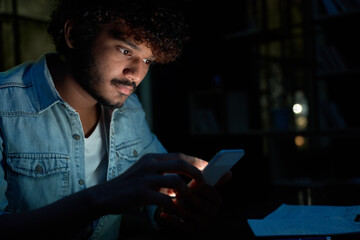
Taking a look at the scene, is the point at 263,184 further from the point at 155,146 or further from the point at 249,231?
the point at 249,231

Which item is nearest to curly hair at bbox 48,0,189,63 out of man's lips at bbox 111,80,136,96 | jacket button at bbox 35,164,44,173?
man's lips at bbox 111,80,136,96

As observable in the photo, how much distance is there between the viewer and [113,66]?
4.10ft

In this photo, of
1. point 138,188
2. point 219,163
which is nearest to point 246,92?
point 219,163

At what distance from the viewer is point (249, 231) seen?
0.90 m

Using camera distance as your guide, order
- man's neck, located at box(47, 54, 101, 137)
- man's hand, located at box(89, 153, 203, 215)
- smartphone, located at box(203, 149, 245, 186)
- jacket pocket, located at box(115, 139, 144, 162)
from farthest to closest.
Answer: jacket pocket, located at box(115, 139, 144, 162) < man's neck, located at box(47, 54, 101, 137) < smartphone, located at box(203, 149, 245, 186) < man's hand, located at box(89, 153, 203, 215)

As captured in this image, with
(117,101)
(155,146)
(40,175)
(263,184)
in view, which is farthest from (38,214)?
(263,184)

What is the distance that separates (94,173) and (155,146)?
0.33m

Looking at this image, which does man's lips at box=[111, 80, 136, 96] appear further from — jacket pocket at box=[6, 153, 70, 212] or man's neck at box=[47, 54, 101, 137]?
jacket pocket at box=[6, 153, 70, 212]

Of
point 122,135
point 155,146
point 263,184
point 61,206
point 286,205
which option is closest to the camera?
point 61,206

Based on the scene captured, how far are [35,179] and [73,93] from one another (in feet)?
1.15

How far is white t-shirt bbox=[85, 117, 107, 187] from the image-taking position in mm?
1362

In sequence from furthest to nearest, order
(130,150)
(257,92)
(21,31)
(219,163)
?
1. (257,92)
2. (21,31)
3. (130,150)
4. (219,163)

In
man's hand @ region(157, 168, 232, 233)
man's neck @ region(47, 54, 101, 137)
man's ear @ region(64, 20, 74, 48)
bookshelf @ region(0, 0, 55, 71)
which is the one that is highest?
bookshelf @ region(0, 0, 55, 71)

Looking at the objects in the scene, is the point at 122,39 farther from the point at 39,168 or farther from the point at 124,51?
the point at 39,168
